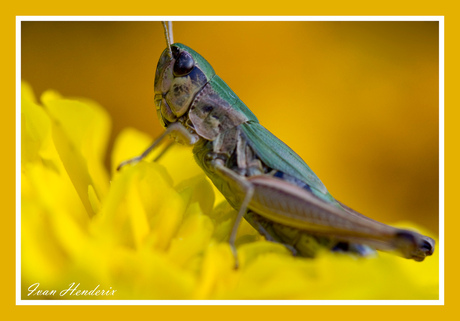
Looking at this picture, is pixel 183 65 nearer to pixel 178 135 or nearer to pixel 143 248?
pixel 178 135

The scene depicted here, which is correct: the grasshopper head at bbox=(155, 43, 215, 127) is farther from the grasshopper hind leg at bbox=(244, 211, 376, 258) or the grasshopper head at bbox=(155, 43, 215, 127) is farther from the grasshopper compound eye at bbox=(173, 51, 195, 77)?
the grasshopper hind leg at bbox=(244, 211, 376, 258)

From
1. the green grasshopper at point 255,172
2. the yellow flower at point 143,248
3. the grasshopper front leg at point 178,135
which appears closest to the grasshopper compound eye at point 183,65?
the green grasshopper at point 255,172

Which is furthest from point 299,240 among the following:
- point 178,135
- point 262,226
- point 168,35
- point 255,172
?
point 168,35

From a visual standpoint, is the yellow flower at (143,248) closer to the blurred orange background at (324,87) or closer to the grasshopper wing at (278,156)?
the grasshopper wing at (278,156)

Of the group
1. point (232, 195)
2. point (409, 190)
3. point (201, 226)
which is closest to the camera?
point (201, 226)

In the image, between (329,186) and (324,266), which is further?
(329,186)

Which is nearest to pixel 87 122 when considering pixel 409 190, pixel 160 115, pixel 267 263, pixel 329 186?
pixel 160 115

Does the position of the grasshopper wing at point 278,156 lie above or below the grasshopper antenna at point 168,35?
below

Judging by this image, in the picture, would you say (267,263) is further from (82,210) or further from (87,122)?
(87,122)
